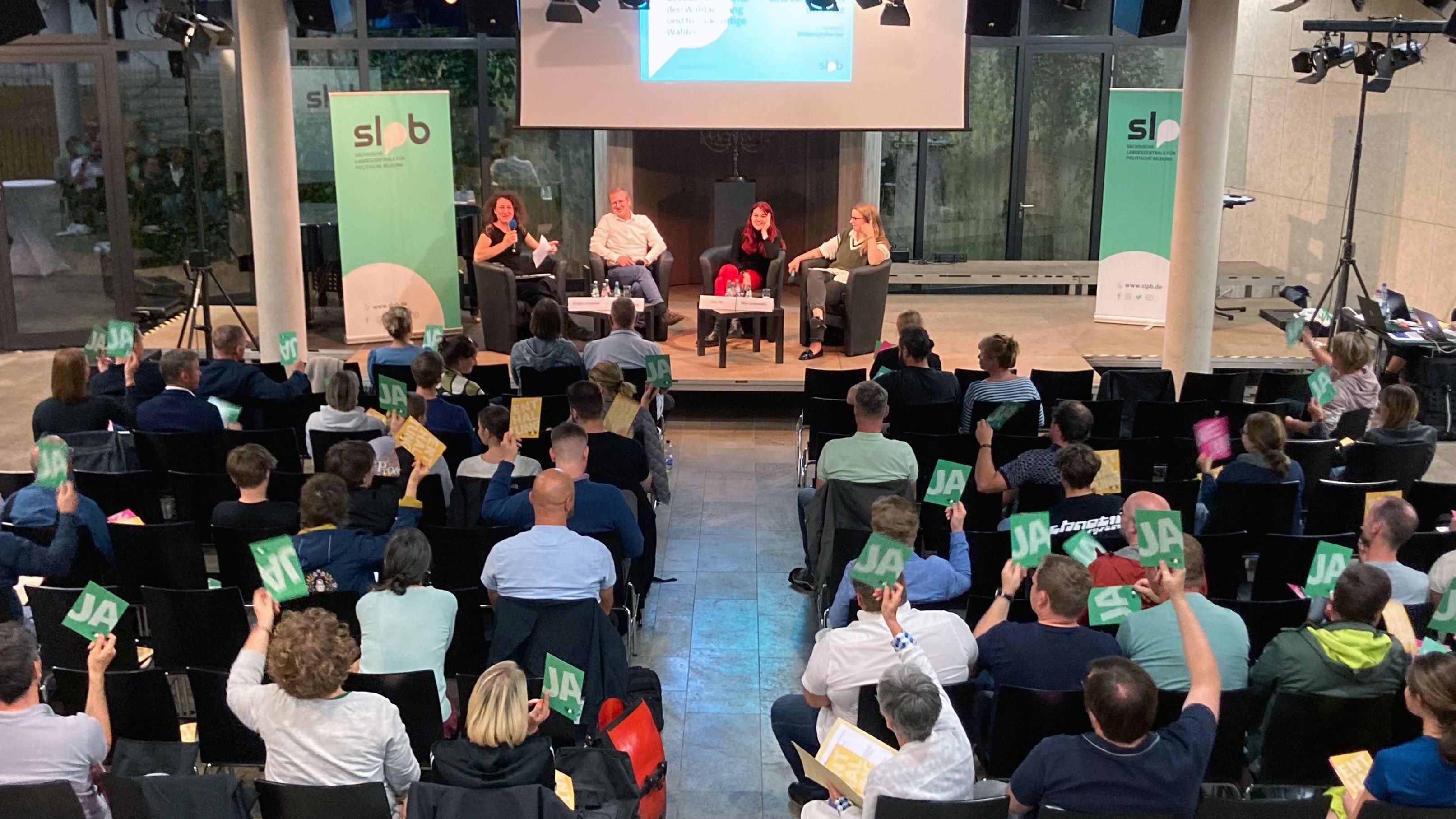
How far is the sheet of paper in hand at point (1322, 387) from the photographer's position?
7.29 metres

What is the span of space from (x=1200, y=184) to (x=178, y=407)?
22.4 ft

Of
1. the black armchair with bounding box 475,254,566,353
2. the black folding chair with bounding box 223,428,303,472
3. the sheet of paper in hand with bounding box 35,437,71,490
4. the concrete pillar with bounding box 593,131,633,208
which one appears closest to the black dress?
the black armchair with bounding box 475,254,566,353

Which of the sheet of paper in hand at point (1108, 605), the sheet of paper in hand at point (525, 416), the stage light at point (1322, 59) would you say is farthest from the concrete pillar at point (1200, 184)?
the sheet of paper in hand at point (1108, 605)

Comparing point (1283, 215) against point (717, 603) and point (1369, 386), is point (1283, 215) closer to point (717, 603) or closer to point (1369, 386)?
point (1369, 386)

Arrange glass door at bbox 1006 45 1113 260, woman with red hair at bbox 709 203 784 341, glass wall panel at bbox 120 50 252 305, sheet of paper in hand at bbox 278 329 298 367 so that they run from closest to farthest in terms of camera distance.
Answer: sheet of paper in hand at bbox 278 329 298 367 < woman with red hair at bbox 709 203 784 341 < glass wall panel at bbox 120 50 252 305 < glass door at bbox 1006 45 1113 260

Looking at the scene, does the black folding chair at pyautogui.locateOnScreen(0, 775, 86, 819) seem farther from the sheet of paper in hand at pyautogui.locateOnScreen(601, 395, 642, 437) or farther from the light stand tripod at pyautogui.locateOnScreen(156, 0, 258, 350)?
the light stand tripod at pyautogui.locateOnScreen(156, 0, 258, 350)

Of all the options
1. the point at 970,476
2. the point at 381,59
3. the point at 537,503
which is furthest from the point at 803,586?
the point at 381,59

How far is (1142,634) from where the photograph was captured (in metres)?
4.52

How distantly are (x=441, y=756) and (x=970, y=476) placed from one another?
3.82 meters

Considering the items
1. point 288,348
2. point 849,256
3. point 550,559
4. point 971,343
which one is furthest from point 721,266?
point 550,559

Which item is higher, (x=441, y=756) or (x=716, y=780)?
(x=441, y=756)

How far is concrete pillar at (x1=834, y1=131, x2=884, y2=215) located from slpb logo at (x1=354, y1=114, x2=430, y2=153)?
4.11 metres

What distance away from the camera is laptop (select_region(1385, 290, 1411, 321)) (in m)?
10.3

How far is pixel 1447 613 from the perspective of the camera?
15.5 feet
